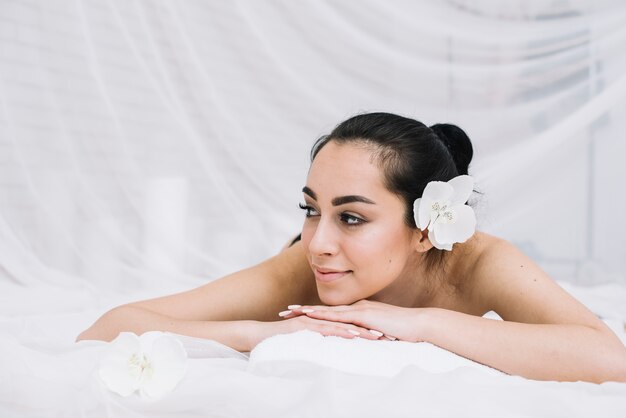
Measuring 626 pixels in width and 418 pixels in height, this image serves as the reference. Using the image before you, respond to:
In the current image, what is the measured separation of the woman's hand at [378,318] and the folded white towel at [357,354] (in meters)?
0.05

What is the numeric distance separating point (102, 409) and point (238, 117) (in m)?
2.12

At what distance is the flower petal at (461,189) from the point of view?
1.54 meters

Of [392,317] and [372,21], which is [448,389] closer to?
[392,317]

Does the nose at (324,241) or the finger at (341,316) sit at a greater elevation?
the nose at (324,241)

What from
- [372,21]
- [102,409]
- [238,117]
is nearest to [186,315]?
[102,409]

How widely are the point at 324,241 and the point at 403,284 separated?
374 mm

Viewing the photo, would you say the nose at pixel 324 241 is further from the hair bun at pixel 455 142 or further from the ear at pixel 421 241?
the hair bun at pixel 455 142

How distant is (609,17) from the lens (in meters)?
2.81

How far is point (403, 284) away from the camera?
175 centimetres

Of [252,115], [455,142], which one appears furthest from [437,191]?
[252,115]

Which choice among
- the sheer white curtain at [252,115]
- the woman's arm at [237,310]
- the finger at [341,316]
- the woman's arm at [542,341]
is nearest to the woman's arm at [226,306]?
the woman's arm at [237,310]

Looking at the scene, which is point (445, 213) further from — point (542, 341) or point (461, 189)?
point (542, 341)

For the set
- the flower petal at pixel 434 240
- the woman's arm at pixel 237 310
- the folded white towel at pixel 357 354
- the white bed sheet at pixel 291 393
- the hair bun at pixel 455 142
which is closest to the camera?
the white bed sheet at pixel 291 393

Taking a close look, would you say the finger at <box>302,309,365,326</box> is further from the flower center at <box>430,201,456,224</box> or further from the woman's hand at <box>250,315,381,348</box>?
the flower center at <box>430,201,456,224</box>
